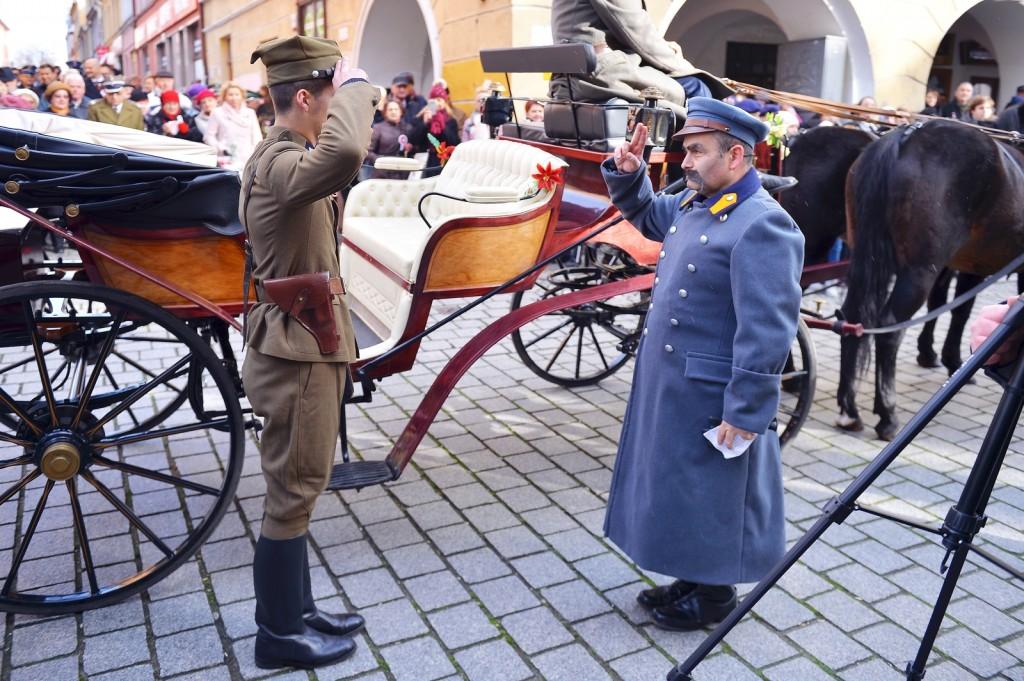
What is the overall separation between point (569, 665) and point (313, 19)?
1544 centimetres

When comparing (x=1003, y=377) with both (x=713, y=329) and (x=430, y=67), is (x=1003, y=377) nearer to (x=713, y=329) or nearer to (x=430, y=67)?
(x=713, y=329)

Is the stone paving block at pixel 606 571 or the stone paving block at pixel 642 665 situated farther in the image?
the stone paving block at pixel 606 571

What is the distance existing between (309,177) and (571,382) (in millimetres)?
3144

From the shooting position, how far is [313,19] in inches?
619

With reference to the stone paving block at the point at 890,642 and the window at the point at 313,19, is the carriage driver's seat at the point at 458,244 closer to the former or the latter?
the stone paving block at the point at 890,642

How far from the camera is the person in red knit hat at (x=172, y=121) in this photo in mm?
8609

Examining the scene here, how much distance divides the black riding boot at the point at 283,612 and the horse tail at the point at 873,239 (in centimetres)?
323

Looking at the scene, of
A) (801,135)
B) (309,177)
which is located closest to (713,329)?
(309,177)

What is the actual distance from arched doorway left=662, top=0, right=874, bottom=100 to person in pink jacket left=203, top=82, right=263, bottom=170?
5304mm

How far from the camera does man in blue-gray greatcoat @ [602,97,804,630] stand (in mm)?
2316

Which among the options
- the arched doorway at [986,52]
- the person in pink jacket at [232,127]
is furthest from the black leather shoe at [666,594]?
the arched doorway at [986,52]

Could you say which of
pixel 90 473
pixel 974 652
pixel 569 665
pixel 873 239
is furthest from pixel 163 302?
pixel 873 239

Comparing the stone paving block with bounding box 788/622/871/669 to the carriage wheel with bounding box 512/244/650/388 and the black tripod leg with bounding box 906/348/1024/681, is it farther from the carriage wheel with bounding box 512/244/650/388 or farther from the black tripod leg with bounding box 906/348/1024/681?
the carriage wheel with bounding box 512/244/650/388

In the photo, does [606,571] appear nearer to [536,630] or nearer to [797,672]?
[536,630]
